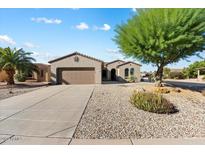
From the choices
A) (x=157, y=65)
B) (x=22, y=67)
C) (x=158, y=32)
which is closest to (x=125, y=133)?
(x=158, y=32)

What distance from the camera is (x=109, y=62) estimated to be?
126 ft

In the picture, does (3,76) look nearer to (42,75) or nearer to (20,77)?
(20,77)

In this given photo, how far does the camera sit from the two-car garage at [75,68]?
29.0 meters

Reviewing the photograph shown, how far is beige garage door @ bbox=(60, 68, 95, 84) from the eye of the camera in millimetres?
29109

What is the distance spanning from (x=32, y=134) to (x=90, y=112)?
3378mm

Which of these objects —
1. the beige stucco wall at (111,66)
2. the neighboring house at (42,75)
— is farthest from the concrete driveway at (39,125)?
the beige stucco wall at (111,66)

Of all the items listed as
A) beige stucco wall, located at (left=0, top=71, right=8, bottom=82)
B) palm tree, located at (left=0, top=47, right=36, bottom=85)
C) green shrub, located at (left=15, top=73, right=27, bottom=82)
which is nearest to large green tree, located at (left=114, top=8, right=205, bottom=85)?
palm tree, located at (left=0, top=47, right=36, bottom=85)

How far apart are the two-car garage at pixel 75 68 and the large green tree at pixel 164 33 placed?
1223 centimetres

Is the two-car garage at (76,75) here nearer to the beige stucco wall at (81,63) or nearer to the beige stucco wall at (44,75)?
the beige stucco wall at (81,63)

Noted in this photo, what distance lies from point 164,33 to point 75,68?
16356 millimetres

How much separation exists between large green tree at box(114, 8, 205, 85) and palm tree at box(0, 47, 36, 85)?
45.3ft

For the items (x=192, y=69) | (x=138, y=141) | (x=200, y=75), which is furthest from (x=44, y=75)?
(x=138, y=141)

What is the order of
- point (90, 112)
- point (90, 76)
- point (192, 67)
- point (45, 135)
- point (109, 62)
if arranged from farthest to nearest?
point (192, 67), point (109, 62), point (90, 76), point (90, 112), point (45, 135)
